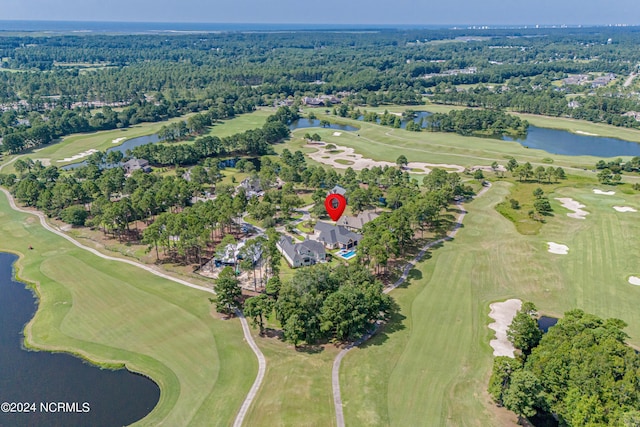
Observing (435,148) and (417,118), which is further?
(417,118)

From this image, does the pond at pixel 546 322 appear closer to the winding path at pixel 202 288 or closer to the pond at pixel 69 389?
the winding path at pixel 202 288

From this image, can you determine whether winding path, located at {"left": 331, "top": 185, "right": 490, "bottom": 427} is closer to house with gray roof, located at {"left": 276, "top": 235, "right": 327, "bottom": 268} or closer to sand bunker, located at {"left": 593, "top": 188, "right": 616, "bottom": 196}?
house with gray roof, located at {"left": 276, "top": 235, "right": 327, "bottom": 268}

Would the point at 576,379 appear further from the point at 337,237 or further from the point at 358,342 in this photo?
the point at 337,237

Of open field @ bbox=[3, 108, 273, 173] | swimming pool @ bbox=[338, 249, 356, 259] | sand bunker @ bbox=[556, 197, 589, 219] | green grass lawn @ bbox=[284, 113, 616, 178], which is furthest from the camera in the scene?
open field @ bbox=[3, 108, 273, 173]

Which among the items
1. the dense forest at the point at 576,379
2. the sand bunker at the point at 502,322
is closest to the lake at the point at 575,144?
the sand bunker at the point at 502,322

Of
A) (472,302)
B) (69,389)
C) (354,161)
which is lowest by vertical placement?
(69,389)

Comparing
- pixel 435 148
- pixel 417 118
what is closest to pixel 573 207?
pixel 435 148

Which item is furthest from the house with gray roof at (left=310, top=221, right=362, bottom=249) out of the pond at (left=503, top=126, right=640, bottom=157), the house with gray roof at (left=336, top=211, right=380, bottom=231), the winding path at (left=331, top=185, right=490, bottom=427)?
the pond at (left=503, top=126, right=640, bottom=157)
